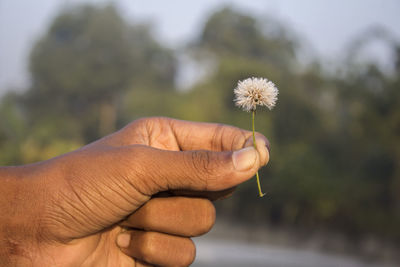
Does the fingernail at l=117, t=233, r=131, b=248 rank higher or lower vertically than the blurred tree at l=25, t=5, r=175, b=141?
lower

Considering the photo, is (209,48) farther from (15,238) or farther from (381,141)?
(15,238)

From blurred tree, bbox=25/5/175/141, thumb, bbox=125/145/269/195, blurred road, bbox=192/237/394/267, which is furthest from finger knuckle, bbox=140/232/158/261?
blurred tree, bbox=25/5/175/141

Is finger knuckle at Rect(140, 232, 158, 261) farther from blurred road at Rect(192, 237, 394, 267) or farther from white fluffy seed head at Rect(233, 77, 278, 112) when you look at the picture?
blurred road at Rect(192, 237, 394, 267)

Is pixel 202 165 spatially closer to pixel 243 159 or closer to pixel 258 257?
pixel 243 159

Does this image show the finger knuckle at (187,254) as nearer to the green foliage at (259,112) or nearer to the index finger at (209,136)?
the index finger at (209,136)

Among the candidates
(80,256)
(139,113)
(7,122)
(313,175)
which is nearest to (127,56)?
(139,113)

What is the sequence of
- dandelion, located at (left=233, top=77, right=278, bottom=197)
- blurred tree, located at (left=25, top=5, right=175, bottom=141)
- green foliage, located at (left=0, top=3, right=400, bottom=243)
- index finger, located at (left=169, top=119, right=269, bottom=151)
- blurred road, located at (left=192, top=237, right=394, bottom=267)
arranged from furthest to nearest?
1. blurred tree, located at (left=25, top=5, right=175, bottom=141)
2. green foliage, located at (left=0, top=3, right=400, bottom=243)
3. blurred road, located at (left=192, top=237, right=394, bottom=267)
4. index finger, located at (left=169, top=119, right=269, bottom=151)
5. dandelion, located at (left=233, top=77, right=278, bottom=197)
